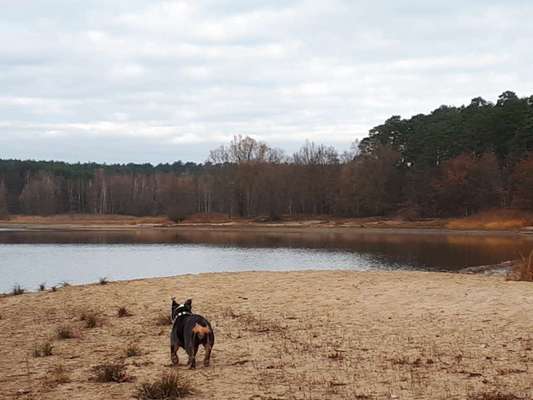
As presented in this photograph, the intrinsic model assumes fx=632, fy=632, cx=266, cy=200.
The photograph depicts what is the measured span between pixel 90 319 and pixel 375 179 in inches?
2999

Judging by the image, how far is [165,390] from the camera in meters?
6.73

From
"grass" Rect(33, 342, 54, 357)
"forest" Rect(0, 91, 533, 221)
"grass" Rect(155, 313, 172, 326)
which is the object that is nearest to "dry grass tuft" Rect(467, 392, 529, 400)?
"grass" Rect(33, 342, 54, 357)

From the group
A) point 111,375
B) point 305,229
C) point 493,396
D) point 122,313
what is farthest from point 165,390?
point 305,229

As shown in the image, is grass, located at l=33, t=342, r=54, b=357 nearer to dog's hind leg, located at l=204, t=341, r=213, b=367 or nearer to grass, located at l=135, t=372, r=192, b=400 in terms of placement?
dog's hind leg, located at l=204, t=341, r=213, b=367

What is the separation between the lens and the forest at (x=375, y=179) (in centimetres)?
7312

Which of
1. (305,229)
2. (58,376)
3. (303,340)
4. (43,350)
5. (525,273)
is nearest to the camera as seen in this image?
(58,376)

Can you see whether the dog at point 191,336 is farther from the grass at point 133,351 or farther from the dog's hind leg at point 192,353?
the grass at point 133,351

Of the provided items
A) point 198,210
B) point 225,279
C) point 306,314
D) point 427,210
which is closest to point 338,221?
point 427,210

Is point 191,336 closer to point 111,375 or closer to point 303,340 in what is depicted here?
point 111,375

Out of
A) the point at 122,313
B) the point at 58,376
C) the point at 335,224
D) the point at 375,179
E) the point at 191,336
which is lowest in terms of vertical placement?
the point at 335,224

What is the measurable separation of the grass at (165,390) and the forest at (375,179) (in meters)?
63.2

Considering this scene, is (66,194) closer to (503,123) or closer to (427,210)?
(427,210)

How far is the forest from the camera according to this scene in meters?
73.1

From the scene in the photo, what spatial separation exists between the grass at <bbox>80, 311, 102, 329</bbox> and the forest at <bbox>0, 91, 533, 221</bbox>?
59.0 metres
